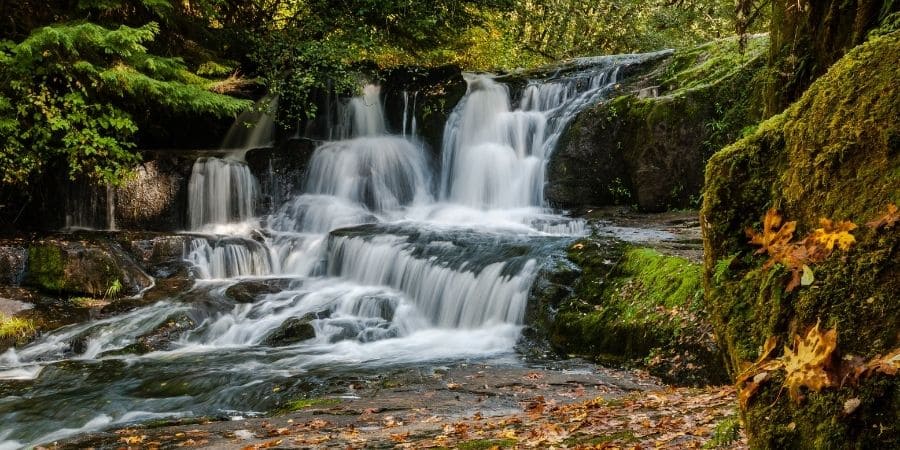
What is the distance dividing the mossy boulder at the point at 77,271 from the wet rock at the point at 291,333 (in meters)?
3.42

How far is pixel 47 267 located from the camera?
36.2ft

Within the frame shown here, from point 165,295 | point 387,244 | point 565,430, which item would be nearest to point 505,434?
point 565,430

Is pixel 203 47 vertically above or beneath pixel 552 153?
above

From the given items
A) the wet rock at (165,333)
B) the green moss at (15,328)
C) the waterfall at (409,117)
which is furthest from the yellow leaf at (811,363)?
the waterfall at (409,117)

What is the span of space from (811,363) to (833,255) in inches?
15.6

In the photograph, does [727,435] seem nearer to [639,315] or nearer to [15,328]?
[639,315]

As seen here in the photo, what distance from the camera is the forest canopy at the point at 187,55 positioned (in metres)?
11.5

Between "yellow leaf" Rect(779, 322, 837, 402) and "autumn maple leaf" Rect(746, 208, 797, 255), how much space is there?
1.39 feet

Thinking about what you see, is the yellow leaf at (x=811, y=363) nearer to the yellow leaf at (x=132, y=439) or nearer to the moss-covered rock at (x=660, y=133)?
the yellow leaf at (x=132, y=439)

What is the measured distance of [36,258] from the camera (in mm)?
11141

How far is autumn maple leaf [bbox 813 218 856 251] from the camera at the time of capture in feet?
6.90

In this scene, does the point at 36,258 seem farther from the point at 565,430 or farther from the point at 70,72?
the point at 565,430

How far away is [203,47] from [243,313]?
8.15 m

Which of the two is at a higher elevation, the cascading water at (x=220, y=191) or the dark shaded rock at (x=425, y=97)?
the dark shaded rock at (x=425, y=97)
